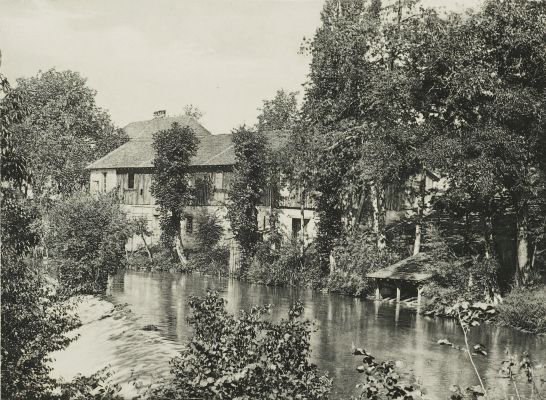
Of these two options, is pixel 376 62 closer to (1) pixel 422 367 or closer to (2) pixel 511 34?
(2) pixel 511 34

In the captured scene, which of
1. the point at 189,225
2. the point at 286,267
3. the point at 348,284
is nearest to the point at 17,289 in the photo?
the point at 348,284

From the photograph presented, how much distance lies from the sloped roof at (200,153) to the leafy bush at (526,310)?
814 inches

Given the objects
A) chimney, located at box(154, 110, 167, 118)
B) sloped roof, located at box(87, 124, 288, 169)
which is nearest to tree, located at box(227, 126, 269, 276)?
sloped roof, located at box(87, 124, 288, 169)

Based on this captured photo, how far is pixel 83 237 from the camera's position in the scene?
23.7 metres

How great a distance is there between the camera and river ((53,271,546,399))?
14.6 metres

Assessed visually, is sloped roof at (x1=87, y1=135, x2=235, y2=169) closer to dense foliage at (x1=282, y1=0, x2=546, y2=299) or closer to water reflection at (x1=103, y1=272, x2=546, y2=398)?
dense foliage at (x1=282, y1=0, x2=546, y2=299)

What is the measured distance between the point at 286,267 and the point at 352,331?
13.5m

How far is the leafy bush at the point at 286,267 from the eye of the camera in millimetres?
34375

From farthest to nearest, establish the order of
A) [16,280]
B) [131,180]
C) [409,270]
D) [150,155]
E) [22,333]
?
[150,155] → [131,180] → [409,270] → [22,333] → [16,280]

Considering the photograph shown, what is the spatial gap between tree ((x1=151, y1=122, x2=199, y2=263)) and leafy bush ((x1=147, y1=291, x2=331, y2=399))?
32.5 m

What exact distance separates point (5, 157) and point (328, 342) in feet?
41.9

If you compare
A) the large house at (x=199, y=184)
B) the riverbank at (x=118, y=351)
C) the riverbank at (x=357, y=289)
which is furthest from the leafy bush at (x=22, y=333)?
the large house at (x=199, y=184)

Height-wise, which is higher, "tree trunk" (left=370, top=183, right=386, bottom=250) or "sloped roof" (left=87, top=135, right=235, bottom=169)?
"sloped roof" (left=87, top=135, right=235, bottom=169)

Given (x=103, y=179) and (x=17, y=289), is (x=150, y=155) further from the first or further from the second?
(x=17, y=289)
